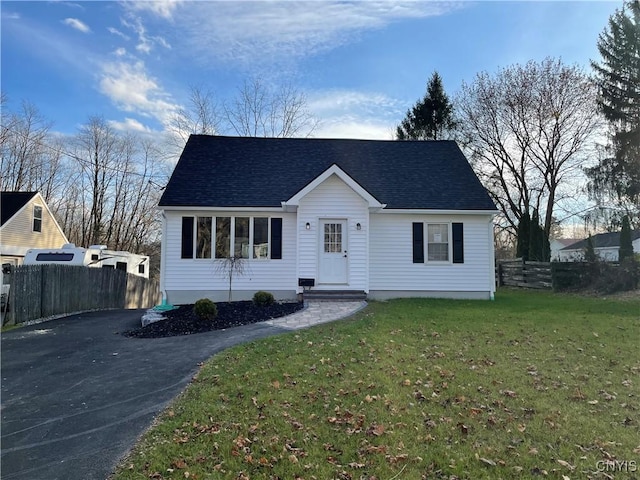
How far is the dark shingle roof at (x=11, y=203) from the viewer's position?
845 inches

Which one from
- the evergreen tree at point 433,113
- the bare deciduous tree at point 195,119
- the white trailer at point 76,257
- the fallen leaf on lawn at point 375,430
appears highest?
the evergreen tree at point 433,113

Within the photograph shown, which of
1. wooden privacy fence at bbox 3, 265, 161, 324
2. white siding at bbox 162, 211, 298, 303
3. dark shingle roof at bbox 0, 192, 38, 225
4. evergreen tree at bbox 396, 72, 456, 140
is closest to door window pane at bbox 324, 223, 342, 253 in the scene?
white siding at bbox 162, 211, 298, 303

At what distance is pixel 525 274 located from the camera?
19906 millimetres

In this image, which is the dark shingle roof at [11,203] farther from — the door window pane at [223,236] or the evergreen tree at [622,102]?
the evergreen tree at [622,102]

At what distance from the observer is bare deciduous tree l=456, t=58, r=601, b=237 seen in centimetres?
2406

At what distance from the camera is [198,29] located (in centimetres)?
1262

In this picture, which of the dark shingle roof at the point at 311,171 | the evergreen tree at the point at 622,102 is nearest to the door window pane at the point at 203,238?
the dark shingle roof at the point at 311,171

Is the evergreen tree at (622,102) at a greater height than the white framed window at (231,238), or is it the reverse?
the evergreen tree at (622,102)

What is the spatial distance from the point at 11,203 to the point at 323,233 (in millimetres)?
19589

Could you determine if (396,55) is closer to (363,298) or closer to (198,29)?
(198,29)

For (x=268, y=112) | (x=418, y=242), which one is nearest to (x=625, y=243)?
(x=418, y=242)

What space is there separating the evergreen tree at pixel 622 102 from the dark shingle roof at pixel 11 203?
109 ft

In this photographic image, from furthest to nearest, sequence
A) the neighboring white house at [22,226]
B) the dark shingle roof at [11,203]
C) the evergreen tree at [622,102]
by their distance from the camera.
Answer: the evergreen tree at [622,102] → the dark shingle roof at [11,203] → the neighboring white house at [22,226]

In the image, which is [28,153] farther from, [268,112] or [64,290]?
[64,290]
